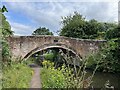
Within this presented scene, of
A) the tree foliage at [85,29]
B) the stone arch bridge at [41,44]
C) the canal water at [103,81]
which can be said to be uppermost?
the tree foliage at [85,29]

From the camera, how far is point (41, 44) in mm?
20328

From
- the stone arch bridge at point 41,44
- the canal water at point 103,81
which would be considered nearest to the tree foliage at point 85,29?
the stone arch bridge at point 41,44

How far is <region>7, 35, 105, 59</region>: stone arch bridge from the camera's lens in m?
19.2

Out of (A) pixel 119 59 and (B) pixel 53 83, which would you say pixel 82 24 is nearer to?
(A) pixel 119 59

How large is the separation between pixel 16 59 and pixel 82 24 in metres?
12.4

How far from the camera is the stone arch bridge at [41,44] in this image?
1923 centimetres

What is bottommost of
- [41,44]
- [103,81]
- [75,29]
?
[103,81]

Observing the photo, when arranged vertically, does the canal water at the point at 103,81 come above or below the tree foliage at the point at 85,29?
below

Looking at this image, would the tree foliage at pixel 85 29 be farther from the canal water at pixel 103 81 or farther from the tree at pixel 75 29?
the canal water at pixel 103 81

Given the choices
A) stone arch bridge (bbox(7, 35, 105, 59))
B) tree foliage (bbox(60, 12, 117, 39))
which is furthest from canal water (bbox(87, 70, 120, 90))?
tree foliage (bbox(60, 12, 117, 39))

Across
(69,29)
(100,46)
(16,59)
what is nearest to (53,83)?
(16,59)

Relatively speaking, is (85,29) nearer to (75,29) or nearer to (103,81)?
(75,29)

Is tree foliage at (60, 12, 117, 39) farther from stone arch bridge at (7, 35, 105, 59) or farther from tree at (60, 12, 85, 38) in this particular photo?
stone arch bridge at (7, 35, 105, 59)

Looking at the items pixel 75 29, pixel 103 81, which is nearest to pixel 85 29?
pixel 75 29
